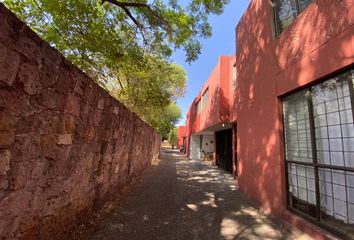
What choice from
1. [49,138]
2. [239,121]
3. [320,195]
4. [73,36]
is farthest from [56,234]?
[239,121]

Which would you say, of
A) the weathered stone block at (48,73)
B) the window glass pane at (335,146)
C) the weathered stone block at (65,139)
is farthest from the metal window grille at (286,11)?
the weathered stone block at (65,139)

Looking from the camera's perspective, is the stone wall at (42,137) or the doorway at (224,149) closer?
the stone wall at (42,137)

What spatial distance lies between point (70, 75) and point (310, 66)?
4.02 m

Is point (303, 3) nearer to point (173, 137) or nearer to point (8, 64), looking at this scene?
point (8, 64)

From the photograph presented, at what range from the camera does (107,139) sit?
16.3 feet

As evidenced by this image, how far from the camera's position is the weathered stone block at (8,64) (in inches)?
78.2

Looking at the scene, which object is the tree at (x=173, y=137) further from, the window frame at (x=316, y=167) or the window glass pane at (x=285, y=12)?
the window frame at (x=316, y=167)

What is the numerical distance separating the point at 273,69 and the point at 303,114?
152 centimetres

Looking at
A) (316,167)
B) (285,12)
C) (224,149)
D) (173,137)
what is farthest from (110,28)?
(173,137)

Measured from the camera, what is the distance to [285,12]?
5.15 metres

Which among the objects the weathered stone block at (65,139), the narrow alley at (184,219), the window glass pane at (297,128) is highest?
the window glass pane at (297,128)

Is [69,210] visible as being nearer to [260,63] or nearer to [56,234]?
[56,234]

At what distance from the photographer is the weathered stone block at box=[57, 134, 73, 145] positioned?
2993 millimetres

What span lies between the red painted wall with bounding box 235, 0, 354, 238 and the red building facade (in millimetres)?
18
